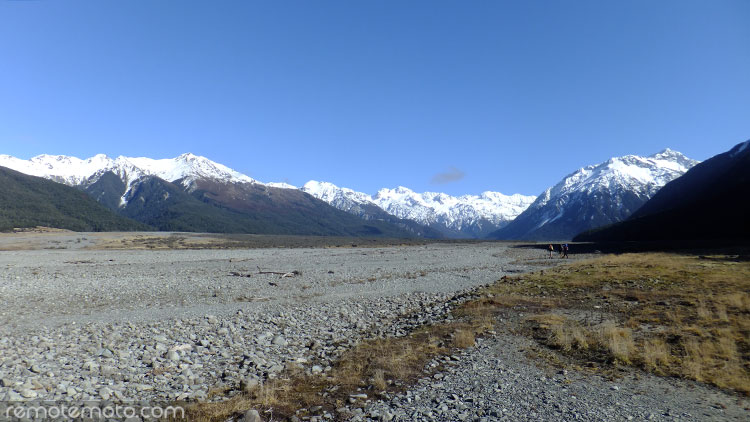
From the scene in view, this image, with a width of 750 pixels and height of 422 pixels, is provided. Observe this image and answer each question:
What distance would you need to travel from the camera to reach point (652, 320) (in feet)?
62.3

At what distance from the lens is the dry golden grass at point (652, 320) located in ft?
43.1

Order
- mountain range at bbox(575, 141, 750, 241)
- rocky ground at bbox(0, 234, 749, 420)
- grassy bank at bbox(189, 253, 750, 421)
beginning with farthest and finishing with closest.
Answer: mountain range at bbox(575, 141, 750, 241) < grassy bank at bbox(189, 253, 750, 421) < rocky ground at bbox(0, 234, 749, 420)

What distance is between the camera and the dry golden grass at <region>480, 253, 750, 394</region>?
13132mm

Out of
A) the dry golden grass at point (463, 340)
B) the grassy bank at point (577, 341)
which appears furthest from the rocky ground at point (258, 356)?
the grassy bank at point (577, 341)

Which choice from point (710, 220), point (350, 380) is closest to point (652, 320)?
point (350, 380)

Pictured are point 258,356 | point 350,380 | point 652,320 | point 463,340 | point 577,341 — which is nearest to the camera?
point 350,380

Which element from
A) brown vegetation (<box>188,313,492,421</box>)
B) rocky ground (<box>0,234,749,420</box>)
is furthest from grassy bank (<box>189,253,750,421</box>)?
rocky ground (<box>0,234,749,420</box>)

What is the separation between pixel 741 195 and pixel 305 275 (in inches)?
5604

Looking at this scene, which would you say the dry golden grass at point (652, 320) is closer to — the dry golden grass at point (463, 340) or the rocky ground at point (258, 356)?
the rocky ground at point (258, 356)

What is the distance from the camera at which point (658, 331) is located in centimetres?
1694

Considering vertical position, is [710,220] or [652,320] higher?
[710,220]

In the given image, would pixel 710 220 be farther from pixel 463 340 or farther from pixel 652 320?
pixel 463 340

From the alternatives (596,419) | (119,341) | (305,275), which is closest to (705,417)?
(596,419)

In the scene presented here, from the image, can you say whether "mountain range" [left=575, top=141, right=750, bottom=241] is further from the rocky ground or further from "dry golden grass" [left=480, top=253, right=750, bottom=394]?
the rocky ground
